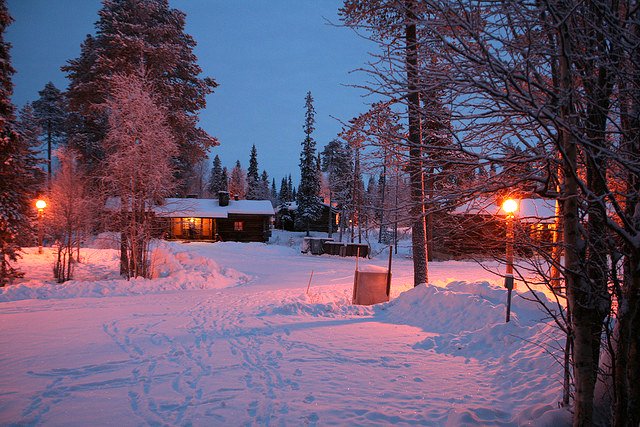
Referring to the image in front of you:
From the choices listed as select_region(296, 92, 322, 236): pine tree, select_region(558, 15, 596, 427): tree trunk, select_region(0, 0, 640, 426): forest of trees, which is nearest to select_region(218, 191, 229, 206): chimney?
select_region(296, 92, 322, 236): pine tree

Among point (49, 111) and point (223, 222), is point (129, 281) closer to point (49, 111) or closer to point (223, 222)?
point (223, 222)

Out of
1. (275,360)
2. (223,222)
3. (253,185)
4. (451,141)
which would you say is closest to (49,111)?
(223,222)

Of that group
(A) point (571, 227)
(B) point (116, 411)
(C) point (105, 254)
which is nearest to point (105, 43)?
(C) point (105, 254)

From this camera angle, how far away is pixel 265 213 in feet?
124

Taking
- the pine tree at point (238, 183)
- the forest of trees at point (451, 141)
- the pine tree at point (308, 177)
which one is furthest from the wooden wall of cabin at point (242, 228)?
the pine tree at point (238, 183)

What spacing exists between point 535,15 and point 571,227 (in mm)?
1721

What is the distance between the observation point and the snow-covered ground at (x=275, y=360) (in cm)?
434

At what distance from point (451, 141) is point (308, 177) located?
43860mm

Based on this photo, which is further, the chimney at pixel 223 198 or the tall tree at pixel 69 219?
the chimney at pixel 223 198

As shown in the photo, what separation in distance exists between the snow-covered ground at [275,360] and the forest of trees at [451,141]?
113 cm

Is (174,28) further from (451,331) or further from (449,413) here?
(449,413)

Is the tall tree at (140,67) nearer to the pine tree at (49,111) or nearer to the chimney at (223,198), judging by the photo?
the chimney at (223,198)

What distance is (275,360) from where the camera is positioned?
6172mm

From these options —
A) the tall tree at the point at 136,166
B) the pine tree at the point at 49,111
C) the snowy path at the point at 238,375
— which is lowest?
the snowy path at the point at 238,375
